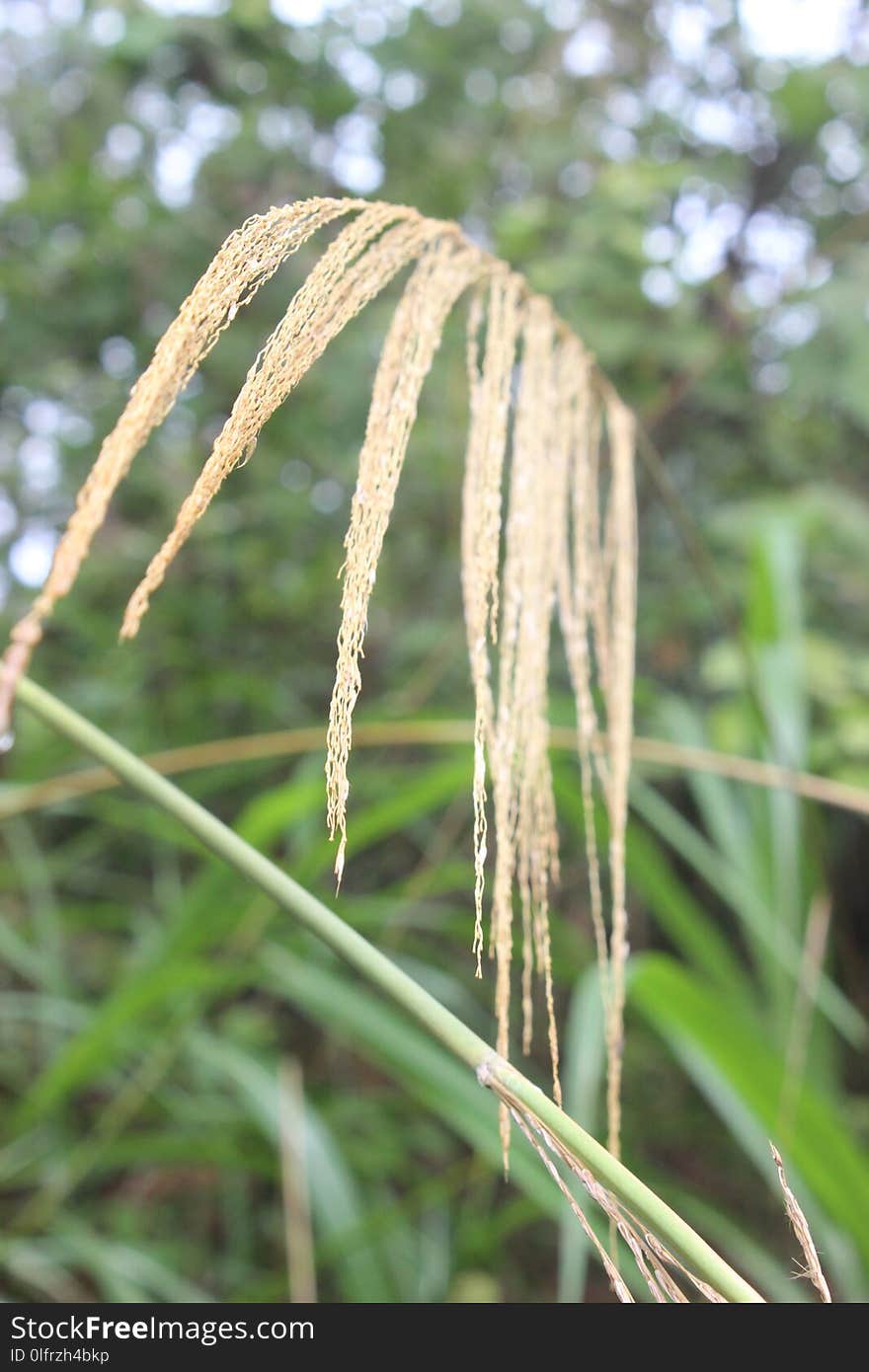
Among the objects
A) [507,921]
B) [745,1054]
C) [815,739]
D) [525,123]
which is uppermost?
[525,123]

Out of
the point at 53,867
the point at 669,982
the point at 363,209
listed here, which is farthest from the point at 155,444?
the point at 363,209

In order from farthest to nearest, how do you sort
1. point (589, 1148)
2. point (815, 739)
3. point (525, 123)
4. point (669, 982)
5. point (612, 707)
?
1. point (525, 123)
2. point (815, 739)
3. point (669, 982)
4. point (612, 707)
5. point (589, 1148)

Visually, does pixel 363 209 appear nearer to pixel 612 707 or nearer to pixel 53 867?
pixel 612 707

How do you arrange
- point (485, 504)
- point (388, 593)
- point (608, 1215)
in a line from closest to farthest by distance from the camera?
point (608, 1215)
point (485, 504)
point (388, 593)

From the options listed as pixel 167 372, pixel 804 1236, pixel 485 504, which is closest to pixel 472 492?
pixel 485 504

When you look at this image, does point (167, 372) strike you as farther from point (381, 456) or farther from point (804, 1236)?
point (804, 1236)

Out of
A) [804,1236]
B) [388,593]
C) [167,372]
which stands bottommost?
[804,1236]

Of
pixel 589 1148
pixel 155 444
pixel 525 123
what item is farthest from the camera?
pixel 525 123
